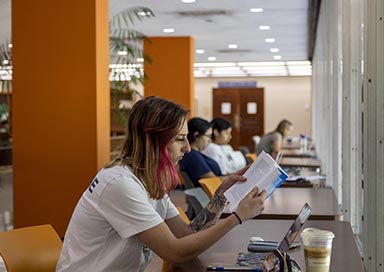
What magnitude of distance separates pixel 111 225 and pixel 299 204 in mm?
2280

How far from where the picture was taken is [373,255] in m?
3.02

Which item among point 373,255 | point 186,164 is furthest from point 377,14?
point 186,164

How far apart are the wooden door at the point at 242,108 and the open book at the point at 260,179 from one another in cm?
2254

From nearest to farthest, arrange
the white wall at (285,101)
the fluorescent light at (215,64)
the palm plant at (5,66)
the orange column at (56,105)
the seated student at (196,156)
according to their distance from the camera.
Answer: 1. the seated student at (196,156)
2. the orange column at (56,105)
3. the palm plant at (5,66)
4. the fluorescent light at (215,64)
5. the white wall at (285,101)

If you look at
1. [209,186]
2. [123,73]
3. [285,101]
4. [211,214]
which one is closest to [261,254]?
[211,214]

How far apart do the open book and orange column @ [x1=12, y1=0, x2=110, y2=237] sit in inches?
154

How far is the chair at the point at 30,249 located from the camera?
8.30ft

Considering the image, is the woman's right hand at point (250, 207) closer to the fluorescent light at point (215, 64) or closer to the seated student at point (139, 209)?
the seated student at point (139, 209)

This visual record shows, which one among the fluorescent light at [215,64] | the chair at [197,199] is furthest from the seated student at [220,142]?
the fluorescent light at [215,64]

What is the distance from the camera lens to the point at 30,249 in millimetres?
2619

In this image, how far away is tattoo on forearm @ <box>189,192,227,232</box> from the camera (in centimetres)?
277

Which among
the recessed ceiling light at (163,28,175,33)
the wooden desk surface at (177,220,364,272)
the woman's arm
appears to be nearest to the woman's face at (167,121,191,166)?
the woman's arm

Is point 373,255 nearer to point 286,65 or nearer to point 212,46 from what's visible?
point 212,46

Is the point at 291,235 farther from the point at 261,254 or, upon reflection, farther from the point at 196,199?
the point at 196,199
